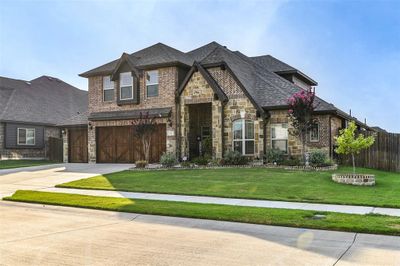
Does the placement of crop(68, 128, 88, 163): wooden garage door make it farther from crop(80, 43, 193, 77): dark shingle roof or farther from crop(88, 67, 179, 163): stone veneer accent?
crop(80, 43, 193, 77): dark shingle roof

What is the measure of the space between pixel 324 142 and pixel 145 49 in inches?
601

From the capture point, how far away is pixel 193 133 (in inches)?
1047

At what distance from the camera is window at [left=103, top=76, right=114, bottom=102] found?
1135 inches

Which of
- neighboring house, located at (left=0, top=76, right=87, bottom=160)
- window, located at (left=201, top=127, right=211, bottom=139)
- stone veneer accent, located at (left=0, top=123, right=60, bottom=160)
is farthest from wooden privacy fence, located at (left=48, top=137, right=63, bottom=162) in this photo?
window, located at (left=201, top=127, right=211, bottom=139)

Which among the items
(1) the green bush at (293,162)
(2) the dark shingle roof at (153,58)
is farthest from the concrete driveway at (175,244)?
(2) the dark shingle roof at (153,58)

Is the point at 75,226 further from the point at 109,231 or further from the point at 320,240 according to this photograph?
the point at 320,240

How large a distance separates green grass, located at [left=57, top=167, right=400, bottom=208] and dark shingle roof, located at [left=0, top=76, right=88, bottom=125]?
19.1 metres

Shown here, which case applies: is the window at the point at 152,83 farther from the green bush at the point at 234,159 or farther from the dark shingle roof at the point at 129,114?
the green bush at the point at 234,159

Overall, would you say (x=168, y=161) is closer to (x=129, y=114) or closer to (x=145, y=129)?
(x=145, y=129)

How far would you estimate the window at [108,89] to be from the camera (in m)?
28.8

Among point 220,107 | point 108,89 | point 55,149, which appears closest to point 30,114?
point 55,149

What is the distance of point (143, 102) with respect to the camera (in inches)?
1073

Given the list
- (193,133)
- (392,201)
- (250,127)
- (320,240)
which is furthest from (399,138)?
(320,240)

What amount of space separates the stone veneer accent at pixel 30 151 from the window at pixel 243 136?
20512 millimetres
